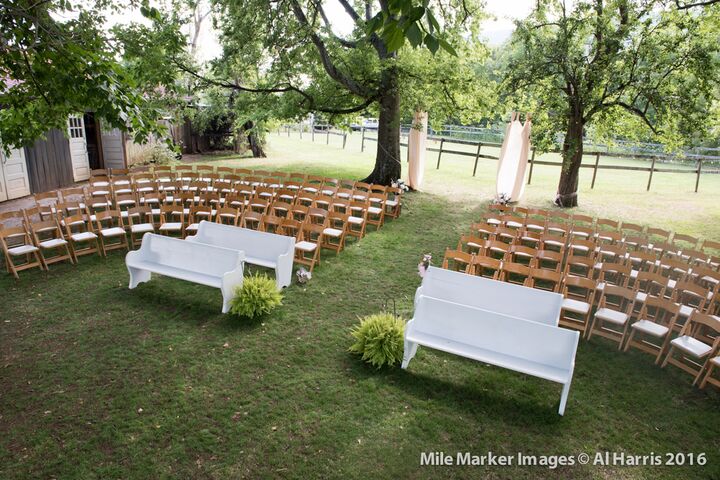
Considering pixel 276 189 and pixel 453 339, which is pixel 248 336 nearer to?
pixel 453 339

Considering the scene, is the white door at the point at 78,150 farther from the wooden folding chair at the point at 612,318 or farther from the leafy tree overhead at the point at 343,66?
the wooden folding chair at the point at 612,318

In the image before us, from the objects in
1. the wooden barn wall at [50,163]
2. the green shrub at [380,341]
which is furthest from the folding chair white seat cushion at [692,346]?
the wooden barn wall at [50,163]

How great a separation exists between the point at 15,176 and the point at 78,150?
3.07 m

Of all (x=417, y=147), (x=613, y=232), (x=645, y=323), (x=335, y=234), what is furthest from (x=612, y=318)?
(x=417, y=147)

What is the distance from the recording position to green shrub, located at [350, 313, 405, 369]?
5613 mm

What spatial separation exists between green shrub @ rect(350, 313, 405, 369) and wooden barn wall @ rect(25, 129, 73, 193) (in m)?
12.3

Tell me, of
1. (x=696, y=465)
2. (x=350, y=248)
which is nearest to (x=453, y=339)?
(x=696, y=465)

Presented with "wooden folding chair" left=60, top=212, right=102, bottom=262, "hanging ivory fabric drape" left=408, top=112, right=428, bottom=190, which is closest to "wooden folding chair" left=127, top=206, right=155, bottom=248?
"wooden folding chair" left=60, top=212, right=102, bottom=262

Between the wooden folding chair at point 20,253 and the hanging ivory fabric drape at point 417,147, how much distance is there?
32.8 ft

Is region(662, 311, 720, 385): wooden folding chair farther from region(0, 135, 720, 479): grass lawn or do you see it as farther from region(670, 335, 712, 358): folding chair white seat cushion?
region(0, 135, 720, 479): grass lawn

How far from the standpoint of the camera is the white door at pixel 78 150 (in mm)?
15445

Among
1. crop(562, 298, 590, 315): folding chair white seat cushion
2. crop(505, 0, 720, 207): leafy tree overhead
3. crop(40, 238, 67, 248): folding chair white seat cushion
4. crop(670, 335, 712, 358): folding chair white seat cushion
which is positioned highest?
crop(505, 0, 720, 207): leafy tree overhead

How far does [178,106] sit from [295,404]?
37.8ft

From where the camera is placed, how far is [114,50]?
5.27m
